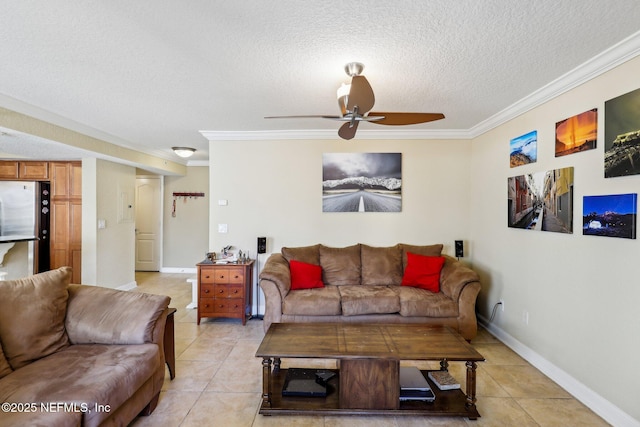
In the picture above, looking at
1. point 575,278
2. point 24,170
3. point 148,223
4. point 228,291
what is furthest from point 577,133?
point 148,223

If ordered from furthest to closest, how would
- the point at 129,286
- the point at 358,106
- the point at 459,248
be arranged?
the point at 129,286 → the point at 459,248 → the point at 358,106

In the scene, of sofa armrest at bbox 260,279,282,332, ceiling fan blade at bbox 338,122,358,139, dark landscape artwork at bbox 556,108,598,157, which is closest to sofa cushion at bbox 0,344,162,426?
sofa armrest at bbox 260,279,282,332

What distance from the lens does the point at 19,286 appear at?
1.93 meters

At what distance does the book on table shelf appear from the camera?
90.1 inches

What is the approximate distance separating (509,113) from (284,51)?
254cm

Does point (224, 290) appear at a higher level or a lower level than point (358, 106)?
lower

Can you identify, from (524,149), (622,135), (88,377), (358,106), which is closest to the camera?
(88,377)

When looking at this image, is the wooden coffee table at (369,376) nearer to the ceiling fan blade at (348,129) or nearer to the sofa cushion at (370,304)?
the sofa cushion at (370,304)

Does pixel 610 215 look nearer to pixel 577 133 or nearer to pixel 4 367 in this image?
pixel 577 133

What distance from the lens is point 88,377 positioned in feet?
5.39

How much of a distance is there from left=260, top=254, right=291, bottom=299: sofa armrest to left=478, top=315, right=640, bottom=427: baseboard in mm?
2475

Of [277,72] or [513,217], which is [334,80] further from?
[513,217]

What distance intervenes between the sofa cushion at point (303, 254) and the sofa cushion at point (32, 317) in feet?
7.39

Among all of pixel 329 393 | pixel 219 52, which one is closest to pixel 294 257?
pixel 329 393
